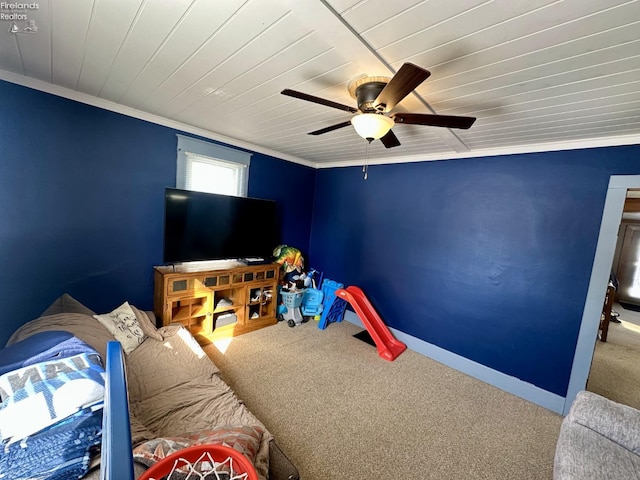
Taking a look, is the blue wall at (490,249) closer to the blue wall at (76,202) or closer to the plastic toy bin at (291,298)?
the plastic toy bin at (291,298)

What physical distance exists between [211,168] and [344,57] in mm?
2229

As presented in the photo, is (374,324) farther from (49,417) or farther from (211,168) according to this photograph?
(49,417)

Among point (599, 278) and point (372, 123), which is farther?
point (599, 278)

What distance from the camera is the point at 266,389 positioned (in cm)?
223

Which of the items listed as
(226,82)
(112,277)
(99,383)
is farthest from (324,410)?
(226,82)

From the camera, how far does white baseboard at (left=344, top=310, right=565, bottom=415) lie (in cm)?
231

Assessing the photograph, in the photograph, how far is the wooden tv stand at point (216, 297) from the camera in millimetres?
2617

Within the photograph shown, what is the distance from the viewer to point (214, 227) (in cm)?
286

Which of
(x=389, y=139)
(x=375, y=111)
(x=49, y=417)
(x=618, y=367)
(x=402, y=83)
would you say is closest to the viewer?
(x=49, y=417)

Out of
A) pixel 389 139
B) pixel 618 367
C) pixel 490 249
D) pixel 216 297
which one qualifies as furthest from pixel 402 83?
pixel 618 367

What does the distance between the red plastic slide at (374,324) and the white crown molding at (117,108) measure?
7.17ft

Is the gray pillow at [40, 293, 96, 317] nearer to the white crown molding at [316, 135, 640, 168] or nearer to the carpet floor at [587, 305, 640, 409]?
the white crown molding at [316, 135, 640, 168]

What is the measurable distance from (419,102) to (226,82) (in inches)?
50.9

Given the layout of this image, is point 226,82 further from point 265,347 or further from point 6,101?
point 265,347
